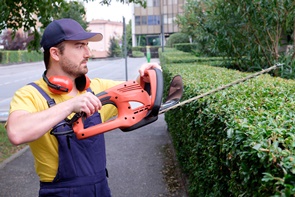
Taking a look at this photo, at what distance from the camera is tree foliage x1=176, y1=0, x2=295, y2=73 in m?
8.03

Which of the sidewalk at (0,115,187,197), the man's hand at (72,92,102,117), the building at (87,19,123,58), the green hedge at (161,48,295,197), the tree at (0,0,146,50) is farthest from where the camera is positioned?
the building at (87,19,123,58)

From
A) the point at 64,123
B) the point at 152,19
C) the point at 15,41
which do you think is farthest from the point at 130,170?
the point at 152,19

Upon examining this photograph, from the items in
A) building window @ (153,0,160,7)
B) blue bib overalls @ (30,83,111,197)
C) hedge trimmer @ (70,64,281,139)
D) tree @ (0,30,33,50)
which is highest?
building window @ (153,0,160,7)

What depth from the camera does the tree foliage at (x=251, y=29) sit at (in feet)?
26.3

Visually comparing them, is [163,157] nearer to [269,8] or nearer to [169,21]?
[269,8]

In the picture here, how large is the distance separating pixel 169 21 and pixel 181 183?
62279mm

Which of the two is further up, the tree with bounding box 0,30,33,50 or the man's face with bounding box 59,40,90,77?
the man's face with bounding box 59,40,90,77

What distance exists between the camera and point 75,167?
2324mm

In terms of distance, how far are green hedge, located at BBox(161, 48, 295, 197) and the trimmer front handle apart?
475mm

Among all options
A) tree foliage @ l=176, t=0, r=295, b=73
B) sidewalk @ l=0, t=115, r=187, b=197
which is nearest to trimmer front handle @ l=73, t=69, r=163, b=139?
sidewalk @ l=0, t=115, r=187, b=197

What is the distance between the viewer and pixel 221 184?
2.79 meters

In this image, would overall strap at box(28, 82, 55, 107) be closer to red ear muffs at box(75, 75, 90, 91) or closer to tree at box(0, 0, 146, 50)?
red ear muffs at box(75, 75, 90, 91)

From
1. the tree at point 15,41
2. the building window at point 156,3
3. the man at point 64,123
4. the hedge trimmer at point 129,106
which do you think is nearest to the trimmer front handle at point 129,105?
the hedge trimmer at point 129,106

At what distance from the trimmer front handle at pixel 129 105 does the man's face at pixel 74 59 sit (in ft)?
0.91
